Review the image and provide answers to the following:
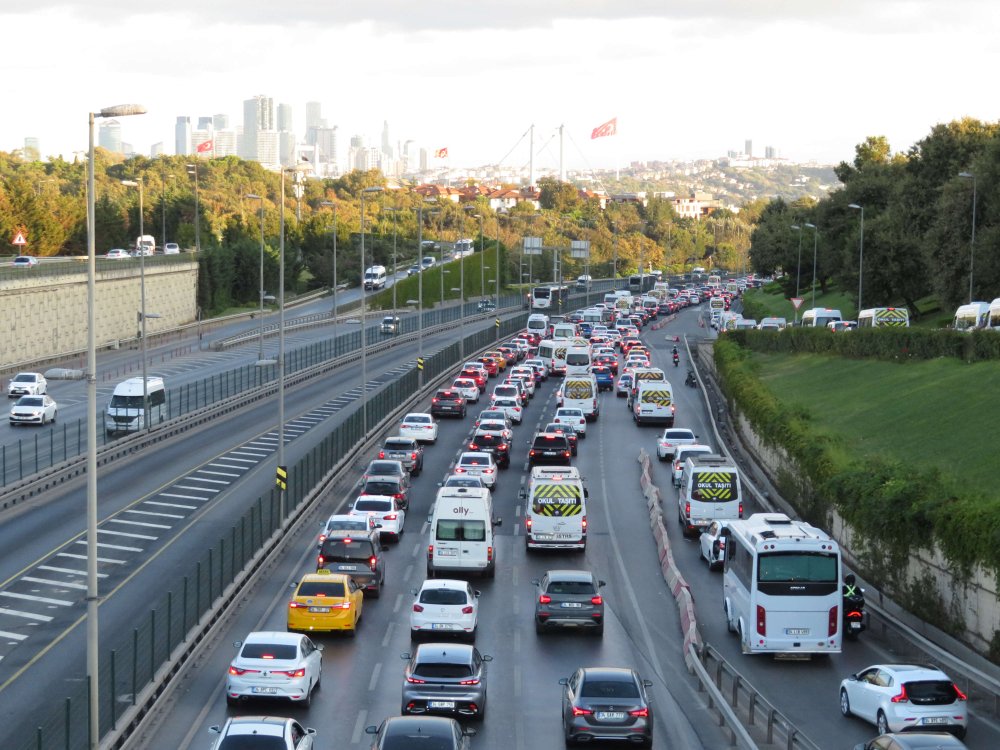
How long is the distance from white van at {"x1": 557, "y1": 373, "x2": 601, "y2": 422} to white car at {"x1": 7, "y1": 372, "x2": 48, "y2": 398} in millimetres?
25750

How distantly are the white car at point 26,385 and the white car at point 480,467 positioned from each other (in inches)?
1090

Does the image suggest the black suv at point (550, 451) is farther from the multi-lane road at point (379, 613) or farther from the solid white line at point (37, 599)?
the solid white line at point (37, 599)

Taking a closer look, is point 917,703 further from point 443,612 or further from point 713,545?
point 713,545

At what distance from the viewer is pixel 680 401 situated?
7681cm

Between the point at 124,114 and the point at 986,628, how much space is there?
19.0 meters

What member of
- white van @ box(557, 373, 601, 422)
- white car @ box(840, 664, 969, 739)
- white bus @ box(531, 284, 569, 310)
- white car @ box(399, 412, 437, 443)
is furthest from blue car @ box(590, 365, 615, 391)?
white car @ box(840, 664, 969, 739)

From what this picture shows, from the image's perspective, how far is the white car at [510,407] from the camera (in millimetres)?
67125

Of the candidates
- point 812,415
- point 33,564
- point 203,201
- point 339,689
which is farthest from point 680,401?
point 203,201

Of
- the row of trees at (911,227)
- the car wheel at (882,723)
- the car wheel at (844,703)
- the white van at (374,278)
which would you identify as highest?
the row of trees at (911,227)

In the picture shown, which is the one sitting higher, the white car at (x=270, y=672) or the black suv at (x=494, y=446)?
the white car at (x=270, y=672)

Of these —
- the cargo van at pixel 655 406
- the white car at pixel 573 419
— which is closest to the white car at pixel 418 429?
the white car at pixel 573 419

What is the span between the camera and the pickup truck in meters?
52.6

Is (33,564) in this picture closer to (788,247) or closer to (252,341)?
(252,341)

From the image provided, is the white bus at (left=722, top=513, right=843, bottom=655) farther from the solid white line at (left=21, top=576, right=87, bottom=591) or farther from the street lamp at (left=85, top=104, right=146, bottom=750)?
the solid white line at (left=21, top=576, right=87, bottom=591)
